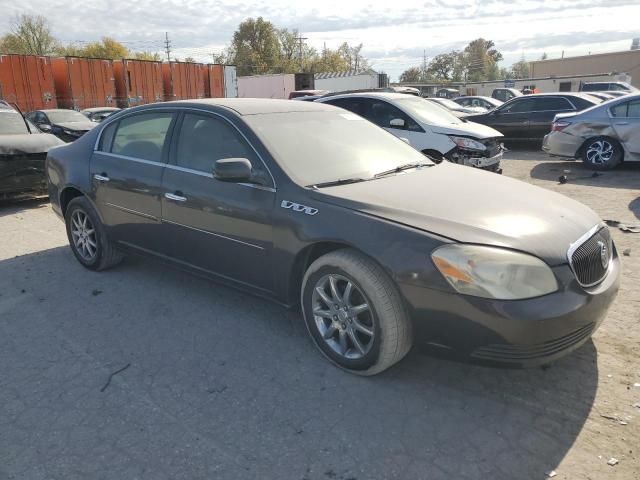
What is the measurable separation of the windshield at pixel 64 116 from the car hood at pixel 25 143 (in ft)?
23.5

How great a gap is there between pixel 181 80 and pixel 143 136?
24641mm

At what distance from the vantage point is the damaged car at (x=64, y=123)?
1411 centimetres

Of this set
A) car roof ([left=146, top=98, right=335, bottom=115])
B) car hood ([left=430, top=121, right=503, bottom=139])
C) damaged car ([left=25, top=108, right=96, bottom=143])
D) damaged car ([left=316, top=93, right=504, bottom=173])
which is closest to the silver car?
damaged car ([left=316, top=93, right=504, bottom=173])

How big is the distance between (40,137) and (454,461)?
841 cm

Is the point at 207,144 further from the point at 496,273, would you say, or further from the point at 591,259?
the point at 591,259

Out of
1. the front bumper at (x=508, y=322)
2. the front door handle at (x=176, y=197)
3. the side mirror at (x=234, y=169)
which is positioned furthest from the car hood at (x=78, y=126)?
the front bumper at (x=508, y=322)

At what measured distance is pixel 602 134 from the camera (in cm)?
1027

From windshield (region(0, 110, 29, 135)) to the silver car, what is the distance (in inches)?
401

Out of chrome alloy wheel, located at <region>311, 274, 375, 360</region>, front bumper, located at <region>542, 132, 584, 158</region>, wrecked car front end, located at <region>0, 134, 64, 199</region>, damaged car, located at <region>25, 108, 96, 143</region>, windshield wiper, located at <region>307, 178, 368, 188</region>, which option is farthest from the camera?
damaged car, located at <region>25, 108, 96, 143</region>

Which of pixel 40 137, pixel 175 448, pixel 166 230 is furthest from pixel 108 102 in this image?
pixel 175 448

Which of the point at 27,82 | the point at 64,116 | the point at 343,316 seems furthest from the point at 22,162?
the point at 27,82

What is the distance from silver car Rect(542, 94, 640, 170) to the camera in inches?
389

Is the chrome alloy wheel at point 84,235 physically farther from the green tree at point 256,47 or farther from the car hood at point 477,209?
the green tree at point 256,47

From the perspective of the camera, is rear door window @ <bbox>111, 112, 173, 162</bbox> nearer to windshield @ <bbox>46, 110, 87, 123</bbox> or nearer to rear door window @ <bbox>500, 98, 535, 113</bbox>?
windshield @ <bbox>46, 110, 87, 123</bbox>
